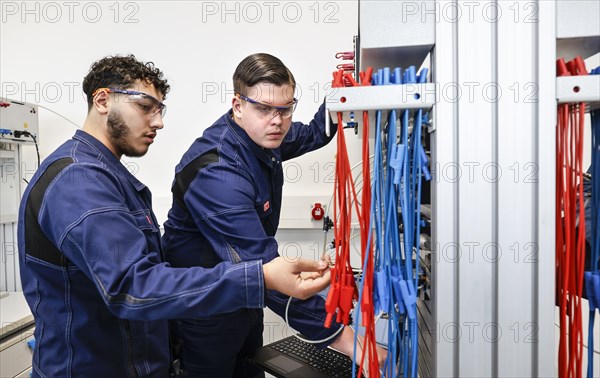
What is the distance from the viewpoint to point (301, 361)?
3.45 ft

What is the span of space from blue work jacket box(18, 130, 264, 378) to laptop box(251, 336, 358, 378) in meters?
0.31

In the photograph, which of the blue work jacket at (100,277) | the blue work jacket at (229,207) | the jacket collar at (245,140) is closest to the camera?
the blue work jacket at (100,277)

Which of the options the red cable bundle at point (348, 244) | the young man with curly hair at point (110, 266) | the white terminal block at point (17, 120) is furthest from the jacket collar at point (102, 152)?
the white terminal block at point (17, 120)

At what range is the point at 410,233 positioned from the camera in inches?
26.5

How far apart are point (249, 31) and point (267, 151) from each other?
1.04 metres

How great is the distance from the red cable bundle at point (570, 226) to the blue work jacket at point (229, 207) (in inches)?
21.0

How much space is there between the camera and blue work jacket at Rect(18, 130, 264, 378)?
2.51ft

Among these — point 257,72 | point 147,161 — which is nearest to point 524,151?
point 257,72

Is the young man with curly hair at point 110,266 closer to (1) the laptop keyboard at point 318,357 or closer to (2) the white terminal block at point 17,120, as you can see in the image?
(1) the laptop keyboard at point 318,357

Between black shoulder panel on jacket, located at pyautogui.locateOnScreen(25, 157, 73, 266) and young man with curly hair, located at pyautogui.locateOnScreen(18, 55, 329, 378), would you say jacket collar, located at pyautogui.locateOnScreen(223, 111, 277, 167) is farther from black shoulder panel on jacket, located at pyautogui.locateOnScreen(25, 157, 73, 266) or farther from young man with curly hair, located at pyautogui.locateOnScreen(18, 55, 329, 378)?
black shoulder panel on jacket, located at pyautogui.locateOnScreen(25, 157, 73, 266)

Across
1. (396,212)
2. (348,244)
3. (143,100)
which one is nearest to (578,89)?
(396,212)

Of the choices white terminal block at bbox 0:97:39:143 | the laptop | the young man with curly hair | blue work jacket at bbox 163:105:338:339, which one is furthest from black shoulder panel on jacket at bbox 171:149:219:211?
white terminal block at bbox 0:97:39:143

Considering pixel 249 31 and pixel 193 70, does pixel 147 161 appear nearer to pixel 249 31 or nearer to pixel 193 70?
pixel 193 70

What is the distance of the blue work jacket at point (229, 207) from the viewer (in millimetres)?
1032
